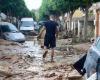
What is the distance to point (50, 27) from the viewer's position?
15281mm

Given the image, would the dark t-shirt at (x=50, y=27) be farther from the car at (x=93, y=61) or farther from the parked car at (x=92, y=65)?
the car at (x=93, y=61)

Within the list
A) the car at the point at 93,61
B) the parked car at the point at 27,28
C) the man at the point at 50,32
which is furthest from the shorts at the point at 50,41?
the parked car at the point at 27,28

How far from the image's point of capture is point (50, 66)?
14008 millimetres

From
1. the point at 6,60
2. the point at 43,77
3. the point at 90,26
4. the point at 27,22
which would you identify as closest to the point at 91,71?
the point at 43,77

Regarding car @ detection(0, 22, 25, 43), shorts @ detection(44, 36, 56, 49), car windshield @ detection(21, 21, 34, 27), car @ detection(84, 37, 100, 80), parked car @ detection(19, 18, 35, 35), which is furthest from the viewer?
car windshield @ detection(21, 21, 34, 27)

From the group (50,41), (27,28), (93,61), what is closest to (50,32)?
(50,41)

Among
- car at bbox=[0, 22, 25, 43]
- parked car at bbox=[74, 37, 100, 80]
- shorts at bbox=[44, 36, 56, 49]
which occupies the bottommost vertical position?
car at bbox=[0, 22, 25, 43]

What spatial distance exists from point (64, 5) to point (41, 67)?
27966 mm

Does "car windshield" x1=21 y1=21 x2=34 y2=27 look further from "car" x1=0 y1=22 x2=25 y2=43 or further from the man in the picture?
the man

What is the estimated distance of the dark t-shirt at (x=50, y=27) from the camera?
15188mm

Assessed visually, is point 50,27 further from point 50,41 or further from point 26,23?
point 26,23

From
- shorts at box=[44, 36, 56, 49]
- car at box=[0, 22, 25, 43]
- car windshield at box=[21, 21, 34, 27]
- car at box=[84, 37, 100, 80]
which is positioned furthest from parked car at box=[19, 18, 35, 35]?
car at box=[84, 37, 100, 80]

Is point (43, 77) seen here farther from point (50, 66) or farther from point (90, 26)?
point (90, 26)

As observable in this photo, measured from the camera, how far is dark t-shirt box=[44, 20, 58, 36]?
15188 mm
